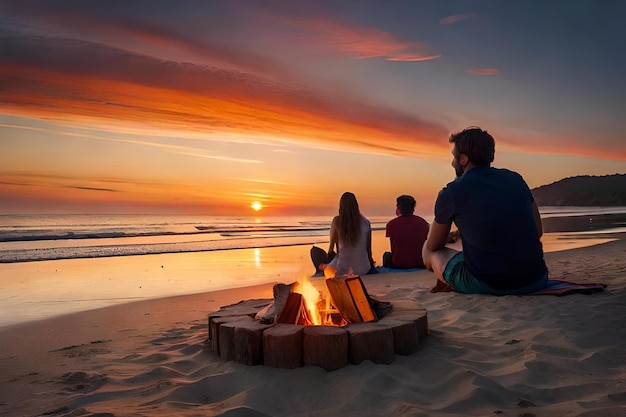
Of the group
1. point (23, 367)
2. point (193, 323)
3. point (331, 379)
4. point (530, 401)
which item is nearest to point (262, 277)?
point (193, 323)

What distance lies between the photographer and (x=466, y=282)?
5621 mm

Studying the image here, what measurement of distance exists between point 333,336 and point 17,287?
7742 mm

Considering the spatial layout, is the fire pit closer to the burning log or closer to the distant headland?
the burning log

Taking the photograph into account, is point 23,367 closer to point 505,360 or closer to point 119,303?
point 119,303

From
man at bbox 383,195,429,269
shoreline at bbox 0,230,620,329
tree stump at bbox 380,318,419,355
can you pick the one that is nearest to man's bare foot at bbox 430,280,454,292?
shoreline at bbox 0,230,620,329

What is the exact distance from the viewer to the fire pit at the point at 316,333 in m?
3.51

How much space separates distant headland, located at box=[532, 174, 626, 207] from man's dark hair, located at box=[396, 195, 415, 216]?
236 ft

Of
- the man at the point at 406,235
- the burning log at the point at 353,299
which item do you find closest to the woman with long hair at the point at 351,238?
the man at the point at 406,235

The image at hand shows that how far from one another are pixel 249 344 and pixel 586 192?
294 ft

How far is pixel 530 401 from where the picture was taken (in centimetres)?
276

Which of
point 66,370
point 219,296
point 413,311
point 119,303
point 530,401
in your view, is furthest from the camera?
point 219,296

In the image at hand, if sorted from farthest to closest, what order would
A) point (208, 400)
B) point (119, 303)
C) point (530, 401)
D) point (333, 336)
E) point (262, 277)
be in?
point (262, 277), point (119, 303), point (333, 336), point (208, 400), point (530, 401)

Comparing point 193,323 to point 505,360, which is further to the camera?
point 193,323

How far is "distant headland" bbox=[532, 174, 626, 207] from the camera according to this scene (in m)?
72.4
